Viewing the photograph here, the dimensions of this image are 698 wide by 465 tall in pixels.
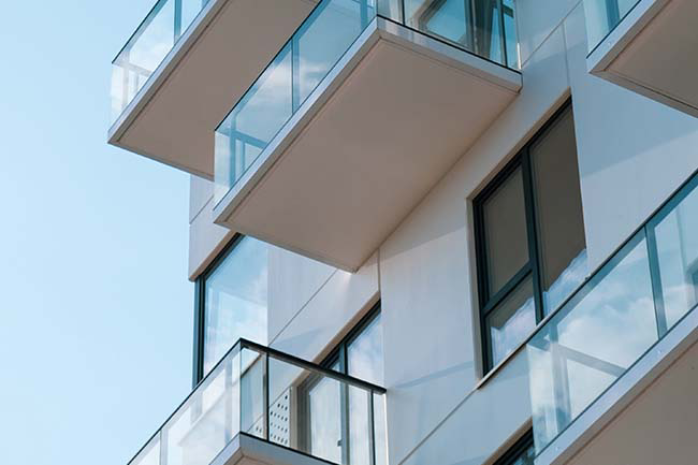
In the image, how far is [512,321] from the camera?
13812 mm

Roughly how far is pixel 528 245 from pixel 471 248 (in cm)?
62

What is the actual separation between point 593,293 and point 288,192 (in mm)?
4660

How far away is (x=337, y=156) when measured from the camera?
14898mm

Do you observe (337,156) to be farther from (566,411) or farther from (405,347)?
(566,411)

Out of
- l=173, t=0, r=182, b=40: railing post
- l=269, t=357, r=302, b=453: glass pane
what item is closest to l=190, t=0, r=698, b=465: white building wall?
l=269, t=357, r=302, b=453: glass pane

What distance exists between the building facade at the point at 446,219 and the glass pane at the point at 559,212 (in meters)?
0.02

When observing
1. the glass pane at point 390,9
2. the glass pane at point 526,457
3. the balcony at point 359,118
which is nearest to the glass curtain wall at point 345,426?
the balcony at point 359,118

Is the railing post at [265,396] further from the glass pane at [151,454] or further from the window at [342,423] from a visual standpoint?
the glass pane at [151,454]

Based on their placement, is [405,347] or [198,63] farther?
[198,63]

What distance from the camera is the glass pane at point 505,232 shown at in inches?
553

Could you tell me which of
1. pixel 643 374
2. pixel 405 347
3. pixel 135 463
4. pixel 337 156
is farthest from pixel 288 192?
pixel 643 374

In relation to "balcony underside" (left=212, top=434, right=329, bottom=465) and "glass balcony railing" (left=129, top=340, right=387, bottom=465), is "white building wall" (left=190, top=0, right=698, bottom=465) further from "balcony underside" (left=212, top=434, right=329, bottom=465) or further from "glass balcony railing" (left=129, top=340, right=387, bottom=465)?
"balcony underside" (left=212, top=434, right=329, bottom=465)

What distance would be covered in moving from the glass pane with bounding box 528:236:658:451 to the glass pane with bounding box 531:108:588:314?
1.78 metres

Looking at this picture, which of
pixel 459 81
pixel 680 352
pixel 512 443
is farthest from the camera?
pixel 459 81
